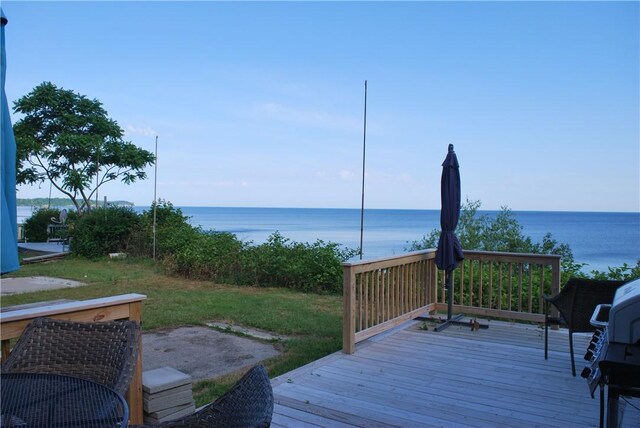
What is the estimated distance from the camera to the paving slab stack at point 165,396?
2.48 m

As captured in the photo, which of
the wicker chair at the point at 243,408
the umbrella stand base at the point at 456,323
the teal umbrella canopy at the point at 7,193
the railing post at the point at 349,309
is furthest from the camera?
the umbrella stand base at the point at 456,323

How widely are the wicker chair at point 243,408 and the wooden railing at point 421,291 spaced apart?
2.52 m

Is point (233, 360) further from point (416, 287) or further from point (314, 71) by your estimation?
point (314, 71)

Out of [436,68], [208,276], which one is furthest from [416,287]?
[436,68]

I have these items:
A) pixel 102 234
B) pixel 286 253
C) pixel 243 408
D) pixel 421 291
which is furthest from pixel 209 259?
pixel 243 408

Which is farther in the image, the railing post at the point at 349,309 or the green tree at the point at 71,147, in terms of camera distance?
the green tree at the point at 71,147

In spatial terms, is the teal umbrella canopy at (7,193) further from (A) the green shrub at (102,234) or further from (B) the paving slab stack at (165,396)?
(A) the green shrub at (102,234)

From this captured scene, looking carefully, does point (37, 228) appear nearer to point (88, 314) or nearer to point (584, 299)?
point (88, 314)

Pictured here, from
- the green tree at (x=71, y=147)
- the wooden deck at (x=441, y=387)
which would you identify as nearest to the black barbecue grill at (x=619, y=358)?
the wooden deck at (x=441, y=387)

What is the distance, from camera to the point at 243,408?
1454mm

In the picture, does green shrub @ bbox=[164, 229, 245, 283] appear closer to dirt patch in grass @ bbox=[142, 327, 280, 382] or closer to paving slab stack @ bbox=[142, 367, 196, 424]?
dirt patch in grass @ bbox=[142, 327, 280, 382]

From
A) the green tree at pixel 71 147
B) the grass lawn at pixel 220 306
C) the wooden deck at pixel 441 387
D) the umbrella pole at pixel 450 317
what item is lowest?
the grass lawn at pixel 220 306

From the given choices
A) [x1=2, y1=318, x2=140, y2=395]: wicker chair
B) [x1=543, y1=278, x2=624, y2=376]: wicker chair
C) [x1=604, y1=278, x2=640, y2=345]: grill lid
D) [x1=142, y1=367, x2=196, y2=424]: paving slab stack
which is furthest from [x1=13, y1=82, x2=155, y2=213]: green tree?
[x1=604, y1=278, x2=640, y2=345]: grill lid

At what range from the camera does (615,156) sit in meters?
16.5
